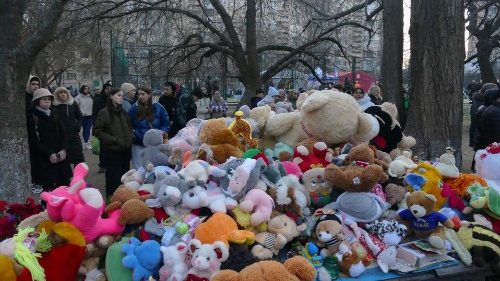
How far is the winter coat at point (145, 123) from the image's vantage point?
20.1 ft

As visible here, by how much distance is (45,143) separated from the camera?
5.48m

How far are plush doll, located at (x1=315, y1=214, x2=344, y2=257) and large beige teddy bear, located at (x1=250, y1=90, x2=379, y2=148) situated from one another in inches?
47.1

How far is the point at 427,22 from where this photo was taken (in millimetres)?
6148

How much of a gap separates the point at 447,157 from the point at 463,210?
46 cm

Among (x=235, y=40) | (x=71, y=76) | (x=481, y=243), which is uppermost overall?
(x=71, y=76)

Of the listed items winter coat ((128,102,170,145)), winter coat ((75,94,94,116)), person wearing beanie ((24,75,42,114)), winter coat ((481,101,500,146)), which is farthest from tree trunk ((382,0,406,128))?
winter coat ((75,94,94,116))

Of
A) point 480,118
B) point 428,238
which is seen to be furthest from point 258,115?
point 480,118

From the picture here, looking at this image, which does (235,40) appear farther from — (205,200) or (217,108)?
(205,200)

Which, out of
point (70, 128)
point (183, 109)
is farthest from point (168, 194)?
point (183, 109)

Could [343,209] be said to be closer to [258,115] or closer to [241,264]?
[241,264]

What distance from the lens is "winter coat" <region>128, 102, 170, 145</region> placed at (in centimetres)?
613

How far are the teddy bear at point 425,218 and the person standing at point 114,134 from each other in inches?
137

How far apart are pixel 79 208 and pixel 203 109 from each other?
8416mm

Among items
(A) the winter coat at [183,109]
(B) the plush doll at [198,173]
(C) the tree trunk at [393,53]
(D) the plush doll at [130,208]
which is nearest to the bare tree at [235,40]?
(A) the winter coat at [183,109]
